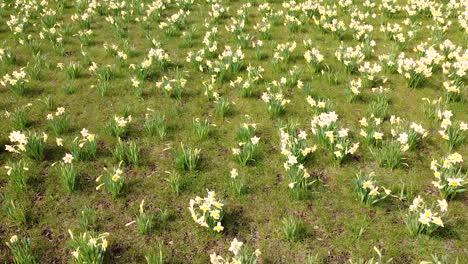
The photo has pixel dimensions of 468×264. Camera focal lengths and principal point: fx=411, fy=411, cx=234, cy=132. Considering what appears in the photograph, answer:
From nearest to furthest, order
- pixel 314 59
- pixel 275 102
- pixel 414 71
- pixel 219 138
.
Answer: pixel 219 138, pixel 275 102, pixel 414 71, pixel 314 59

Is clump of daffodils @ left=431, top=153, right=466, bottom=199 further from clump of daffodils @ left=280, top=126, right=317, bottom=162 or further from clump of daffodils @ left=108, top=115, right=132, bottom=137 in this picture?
clump of daffodils @ left=108, top=115, right=132, bottom=137

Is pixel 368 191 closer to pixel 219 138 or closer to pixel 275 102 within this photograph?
pixel 275 102

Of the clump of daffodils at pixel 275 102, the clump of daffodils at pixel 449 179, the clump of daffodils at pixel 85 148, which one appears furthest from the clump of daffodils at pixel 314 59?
the clump of daffodils at pixel 85 148

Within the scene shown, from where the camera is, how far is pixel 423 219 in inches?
187

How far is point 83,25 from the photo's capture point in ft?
33.6

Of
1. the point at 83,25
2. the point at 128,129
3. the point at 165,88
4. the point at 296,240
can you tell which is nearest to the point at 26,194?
the point at 128,129

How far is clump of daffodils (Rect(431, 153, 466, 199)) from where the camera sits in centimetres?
525

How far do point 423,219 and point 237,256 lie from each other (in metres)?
2.20

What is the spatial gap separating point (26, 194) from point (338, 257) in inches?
162

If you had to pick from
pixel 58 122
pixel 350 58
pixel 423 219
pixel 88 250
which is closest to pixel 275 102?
pixel 350 58

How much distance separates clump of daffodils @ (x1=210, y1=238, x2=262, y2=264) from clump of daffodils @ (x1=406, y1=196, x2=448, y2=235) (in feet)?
6.16

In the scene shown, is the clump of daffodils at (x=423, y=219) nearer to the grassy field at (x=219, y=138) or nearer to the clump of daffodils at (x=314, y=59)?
the grassy field at (x=219, y=138)

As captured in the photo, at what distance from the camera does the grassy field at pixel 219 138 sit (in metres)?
4.96

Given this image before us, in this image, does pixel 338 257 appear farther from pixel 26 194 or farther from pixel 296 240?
pixel 26 194
